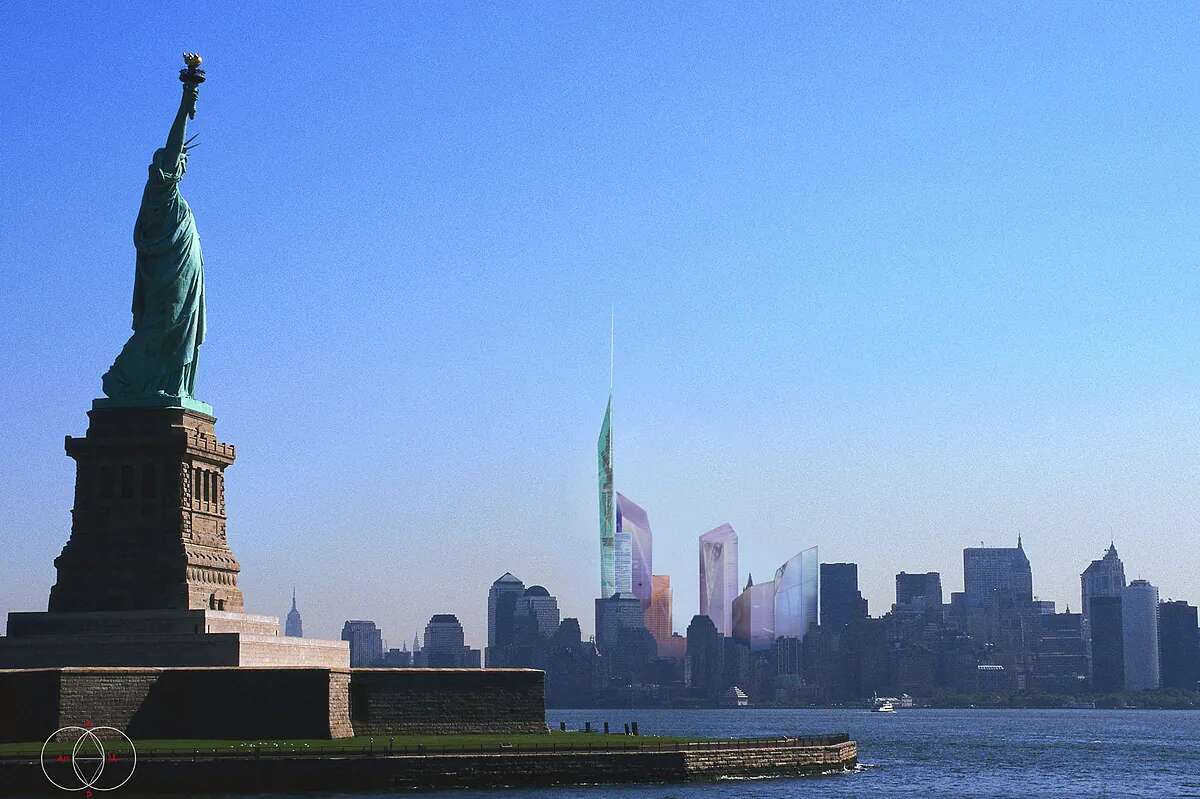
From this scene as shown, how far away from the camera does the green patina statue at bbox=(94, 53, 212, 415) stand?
84188 millimetres

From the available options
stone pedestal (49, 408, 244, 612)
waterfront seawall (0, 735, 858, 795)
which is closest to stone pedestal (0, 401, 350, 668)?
stone pedestal (49, 408, 244, 612)

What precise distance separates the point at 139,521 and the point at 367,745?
15138mm

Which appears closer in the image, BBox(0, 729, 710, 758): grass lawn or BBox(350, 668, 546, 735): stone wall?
BBox(0, 729, 710, 758): grass lawn

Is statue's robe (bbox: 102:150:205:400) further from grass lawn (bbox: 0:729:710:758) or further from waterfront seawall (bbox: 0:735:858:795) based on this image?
waterfront seawall (bbox: 0:735:858:795)

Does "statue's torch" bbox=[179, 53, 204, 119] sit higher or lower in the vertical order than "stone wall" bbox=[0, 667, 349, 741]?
higher

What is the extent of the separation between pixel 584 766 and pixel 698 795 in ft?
16.8

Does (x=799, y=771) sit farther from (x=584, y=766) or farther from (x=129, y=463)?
(x=129, y=463)

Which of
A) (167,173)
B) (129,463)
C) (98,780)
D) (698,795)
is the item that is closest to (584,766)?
(698,795)

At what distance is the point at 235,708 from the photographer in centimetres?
7412

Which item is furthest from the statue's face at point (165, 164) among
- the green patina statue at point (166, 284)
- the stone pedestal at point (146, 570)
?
the stone pedestal at point (146, 570)

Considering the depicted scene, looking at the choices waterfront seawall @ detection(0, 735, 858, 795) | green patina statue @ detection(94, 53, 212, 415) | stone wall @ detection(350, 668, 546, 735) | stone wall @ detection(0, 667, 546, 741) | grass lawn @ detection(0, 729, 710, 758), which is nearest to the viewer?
waterfront seawall @ detection(0, 735, 858, 795)

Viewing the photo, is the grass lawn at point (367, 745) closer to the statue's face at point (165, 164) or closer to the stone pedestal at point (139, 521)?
the stone pedestal at point (139, 521)

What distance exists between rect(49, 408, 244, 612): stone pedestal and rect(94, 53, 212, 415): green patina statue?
82.1 inches

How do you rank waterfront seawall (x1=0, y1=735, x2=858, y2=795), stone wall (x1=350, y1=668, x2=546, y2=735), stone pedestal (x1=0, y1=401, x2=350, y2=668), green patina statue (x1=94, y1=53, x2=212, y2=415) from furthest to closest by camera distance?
green patina statue (x1=94, y1=53, x2=212, y2=415) < stone wall (x1=350, y1=668, x2=546, y2=735) < stone pedestal (x1=0, y1=401, x2=350, y2=668) < waterfront seawall (x1=0, y1=735, x2=858, y2=795)
